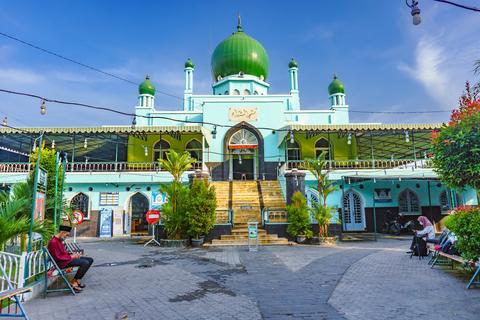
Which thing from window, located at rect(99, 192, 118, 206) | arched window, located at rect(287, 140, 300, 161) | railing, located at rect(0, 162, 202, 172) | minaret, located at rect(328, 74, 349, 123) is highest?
minaret, located at rect(328, 74, 349, 123)

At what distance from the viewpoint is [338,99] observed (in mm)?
26984

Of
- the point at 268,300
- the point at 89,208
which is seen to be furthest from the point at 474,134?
the point at 89,208

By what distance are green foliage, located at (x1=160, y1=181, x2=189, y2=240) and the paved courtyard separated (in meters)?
A: 3.40

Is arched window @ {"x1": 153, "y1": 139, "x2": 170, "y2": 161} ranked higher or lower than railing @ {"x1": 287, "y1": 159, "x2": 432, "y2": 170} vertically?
higher

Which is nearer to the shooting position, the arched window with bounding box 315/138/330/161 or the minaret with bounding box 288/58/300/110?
the arched window with bounding box 315/138/330/161

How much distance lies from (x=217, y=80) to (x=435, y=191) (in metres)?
17.3

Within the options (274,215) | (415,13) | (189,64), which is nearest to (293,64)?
(189,64)

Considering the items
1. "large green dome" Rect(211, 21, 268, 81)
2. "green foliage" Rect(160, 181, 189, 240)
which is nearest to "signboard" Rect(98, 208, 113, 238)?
"green foliage" Rect(160, 181, 189, 240)

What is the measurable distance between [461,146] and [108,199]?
1764cm

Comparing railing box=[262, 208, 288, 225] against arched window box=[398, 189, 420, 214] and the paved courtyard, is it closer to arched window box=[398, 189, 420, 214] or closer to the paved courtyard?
the paved courtyard

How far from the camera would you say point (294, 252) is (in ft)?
36.1

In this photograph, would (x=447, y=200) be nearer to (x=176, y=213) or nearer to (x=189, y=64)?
(x=176, y=213)

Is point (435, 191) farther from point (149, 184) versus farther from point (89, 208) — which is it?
point (89, 208)

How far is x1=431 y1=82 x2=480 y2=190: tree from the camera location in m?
6.36
